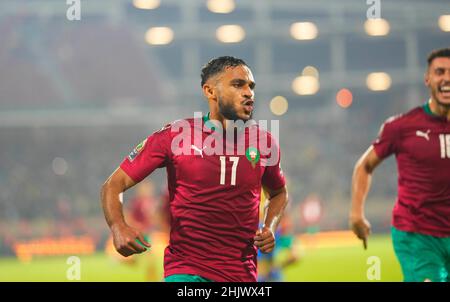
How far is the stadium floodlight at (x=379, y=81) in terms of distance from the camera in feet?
141

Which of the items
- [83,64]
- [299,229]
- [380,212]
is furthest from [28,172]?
[380,212]

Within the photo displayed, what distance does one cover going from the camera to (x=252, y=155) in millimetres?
5578

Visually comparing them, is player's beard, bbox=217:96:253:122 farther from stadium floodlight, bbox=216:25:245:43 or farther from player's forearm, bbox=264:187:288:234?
stadium floodlight, bbox=216:25:245:43

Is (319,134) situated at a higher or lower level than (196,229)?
higher

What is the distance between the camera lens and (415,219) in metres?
6.73

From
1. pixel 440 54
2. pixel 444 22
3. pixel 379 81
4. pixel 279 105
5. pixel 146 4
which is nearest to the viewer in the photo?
pixel 440 54

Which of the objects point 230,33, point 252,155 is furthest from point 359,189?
point 230,33

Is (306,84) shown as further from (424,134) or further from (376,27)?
(424,134)

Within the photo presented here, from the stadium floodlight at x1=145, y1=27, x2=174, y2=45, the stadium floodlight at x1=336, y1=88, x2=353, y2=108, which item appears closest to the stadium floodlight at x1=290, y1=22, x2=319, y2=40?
the stadium floodlight at x1=336, y1=88, x2=353, y2=108

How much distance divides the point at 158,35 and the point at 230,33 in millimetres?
3839

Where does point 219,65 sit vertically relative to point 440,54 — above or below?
below
